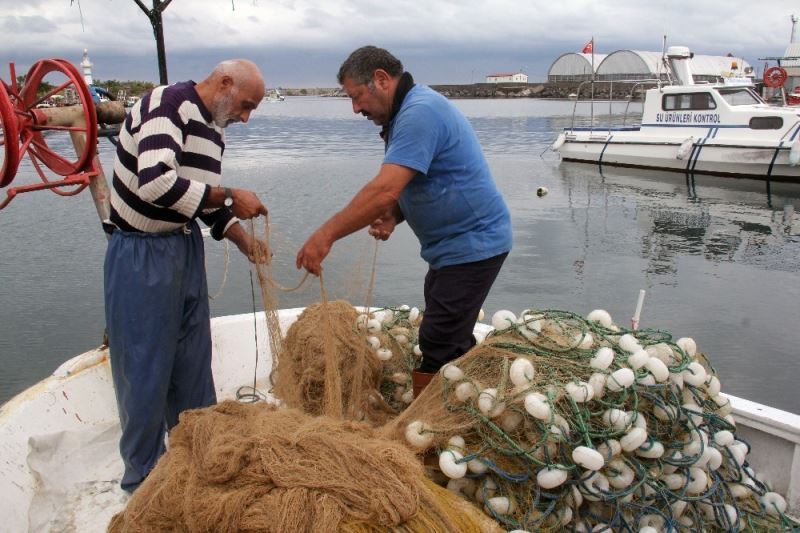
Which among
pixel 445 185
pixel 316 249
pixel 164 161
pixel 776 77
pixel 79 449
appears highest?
pixel 776 77

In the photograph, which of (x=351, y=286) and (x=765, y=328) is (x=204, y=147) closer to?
(x=351, y=286)

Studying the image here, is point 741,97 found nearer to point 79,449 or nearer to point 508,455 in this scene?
point 508,455

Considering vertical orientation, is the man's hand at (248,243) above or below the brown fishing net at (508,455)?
above

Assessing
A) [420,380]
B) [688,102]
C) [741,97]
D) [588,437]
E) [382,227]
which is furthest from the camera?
[688,102]

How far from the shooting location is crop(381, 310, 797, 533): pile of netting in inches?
93.9

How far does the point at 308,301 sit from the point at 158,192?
2884mm

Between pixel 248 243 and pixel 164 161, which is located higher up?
pixel 164 161

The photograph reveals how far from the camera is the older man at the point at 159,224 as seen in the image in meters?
2.70

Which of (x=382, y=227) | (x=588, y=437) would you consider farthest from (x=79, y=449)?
(x=588, y=437)

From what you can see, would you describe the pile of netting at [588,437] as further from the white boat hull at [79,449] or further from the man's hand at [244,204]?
the man's hand at [244,204]

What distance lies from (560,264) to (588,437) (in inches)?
327

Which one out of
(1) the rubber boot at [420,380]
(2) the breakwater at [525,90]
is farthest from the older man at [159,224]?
(2) the breakwater at [525,90]

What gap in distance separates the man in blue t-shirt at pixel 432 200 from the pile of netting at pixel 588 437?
351mm

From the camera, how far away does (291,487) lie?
1992mm
